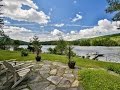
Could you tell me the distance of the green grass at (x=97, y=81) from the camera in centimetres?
1055

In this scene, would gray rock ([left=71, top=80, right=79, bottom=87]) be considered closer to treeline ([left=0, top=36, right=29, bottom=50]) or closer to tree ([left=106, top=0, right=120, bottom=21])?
tree ([left=106, top=0, right=120, bottom=21])

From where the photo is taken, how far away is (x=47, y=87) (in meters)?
11.0

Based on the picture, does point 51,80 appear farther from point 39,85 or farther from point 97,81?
point 97,81

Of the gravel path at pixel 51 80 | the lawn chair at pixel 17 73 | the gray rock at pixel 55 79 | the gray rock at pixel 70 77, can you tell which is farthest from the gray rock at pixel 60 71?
the lawn chair at pixel 17 73

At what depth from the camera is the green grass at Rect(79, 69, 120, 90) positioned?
34.6 feet

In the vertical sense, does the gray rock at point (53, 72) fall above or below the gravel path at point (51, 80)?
above

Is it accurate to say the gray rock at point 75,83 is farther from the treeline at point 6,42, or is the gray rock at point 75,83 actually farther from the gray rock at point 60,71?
the treeline at point 6,42

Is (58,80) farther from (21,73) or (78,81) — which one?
(21,73)

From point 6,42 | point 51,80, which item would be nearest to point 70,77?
point 51,80

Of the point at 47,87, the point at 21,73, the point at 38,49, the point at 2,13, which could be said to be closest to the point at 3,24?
the point at 2,13

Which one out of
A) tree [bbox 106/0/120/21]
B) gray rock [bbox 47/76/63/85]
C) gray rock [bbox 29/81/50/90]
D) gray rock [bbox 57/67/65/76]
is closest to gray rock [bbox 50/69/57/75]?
gray rock [bbox 57/67/65/76]

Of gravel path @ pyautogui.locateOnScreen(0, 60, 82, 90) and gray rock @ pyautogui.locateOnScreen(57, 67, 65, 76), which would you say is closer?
gravel path @ pyautogui.locateOnScreen(0, 60, 82, 90)

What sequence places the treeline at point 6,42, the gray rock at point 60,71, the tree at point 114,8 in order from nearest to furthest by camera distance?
1. the gray rock at point 60,71
2. the tree at point 114,8
3. the treeline at point 6,42

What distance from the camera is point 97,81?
37.0ft
